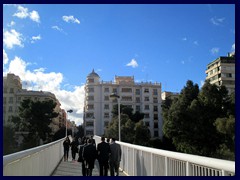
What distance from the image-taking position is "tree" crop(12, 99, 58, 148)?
169 feet

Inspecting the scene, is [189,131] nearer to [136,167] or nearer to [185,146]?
[185,146]

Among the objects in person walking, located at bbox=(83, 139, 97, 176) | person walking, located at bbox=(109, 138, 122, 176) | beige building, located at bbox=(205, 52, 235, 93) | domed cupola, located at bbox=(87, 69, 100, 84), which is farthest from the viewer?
domed cupola, located at bbox=(87, 69, 100, 84)

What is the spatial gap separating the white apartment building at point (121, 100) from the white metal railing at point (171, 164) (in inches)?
2850

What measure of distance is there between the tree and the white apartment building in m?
27.5

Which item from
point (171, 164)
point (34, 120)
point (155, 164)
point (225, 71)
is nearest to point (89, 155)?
point (155, 164)

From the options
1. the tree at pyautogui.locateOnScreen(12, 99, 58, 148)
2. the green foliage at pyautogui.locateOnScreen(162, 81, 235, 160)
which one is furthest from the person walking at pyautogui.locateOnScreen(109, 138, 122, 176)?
the tree at pyautogui.locateOnScreen(12, 99, 58, 148)

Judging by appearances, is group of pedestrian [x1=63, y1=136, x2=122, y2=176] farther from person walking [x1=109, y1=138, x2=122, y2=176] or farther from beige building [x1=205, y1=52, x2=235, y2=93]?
beige building [x1=205, y1=52, x2=235, y2=93]

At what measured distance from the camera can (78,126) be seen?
8769 cm

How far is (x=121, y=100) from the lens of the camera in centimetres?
8406

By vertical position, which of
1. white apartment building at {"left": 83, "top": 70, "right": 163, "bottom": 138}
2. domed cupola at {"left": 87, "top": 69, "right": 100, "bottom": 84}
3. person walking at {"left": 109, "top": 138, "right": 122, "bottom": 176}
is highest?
domed cupola at {"left": 87, "top": 69, "right": 100, "bottom": 84}

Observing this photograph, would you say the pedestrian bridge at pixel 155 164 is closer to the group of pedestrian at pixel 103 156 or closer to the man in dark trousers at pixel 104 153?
the group of pedestrian at pixel 103 156

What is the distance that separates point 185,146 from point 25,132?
86.6ft

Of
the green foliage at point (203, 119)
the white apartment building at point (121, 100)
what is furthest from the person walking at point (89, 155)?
the white apartment building at point (121, 100)
